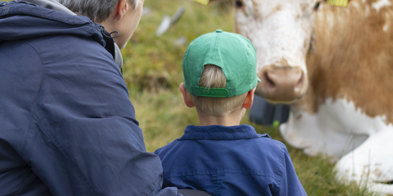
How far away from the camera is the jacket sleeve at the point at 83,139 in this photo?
51.0 inches

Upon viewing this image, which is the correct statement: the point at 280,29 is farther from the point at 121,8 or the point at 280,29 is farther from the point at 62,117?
the point at 62,117

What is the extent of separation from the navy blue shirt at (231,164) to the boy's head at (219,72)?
94 mm

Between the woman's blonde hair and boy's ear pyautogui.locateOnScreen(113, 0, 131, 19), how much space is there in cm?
47

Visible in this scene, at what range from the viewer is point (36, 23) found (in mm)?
1402

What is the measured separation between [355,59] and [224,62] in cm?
200

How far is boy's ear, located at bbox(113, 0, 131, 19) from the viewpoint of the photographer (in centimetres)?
173

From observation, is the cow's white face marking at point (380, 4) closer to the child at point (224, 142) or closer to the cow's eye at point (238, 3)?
the cow's eye at point (238, 3)

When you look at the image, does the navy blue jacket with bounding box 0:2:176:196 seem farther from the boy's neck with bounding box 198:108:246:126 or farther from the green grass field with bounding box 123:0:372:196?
the green grass field with bounding box 123:0:372:196

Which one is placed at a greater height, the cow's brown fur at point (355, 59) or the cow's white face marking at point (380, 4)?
the cow's white face marking at point (380, 4)

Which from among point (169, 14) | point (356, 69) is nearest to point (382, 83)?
point (356, 69)

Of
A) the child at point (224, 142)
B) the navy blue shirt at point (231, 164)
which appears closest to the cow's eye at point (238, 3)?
the child at point (224, 142)

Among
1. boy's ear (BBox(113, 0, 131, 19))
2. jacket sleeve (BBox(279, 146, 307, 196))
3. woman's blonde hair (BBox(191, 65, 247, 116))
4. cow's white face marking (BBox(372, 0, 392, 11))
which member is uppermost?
cow's white face marking (BBox(372, 0, 392, 11))

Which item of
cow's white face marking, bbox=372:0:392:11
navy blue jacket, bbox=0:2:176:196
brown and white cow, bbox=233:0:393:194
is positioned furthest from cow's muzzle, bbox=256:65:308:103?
navy blue jacket, bbox=0:2:176:196

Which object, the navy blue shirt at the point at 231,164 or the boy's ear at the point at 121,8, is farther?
the boy's ear at the point at 121,8
